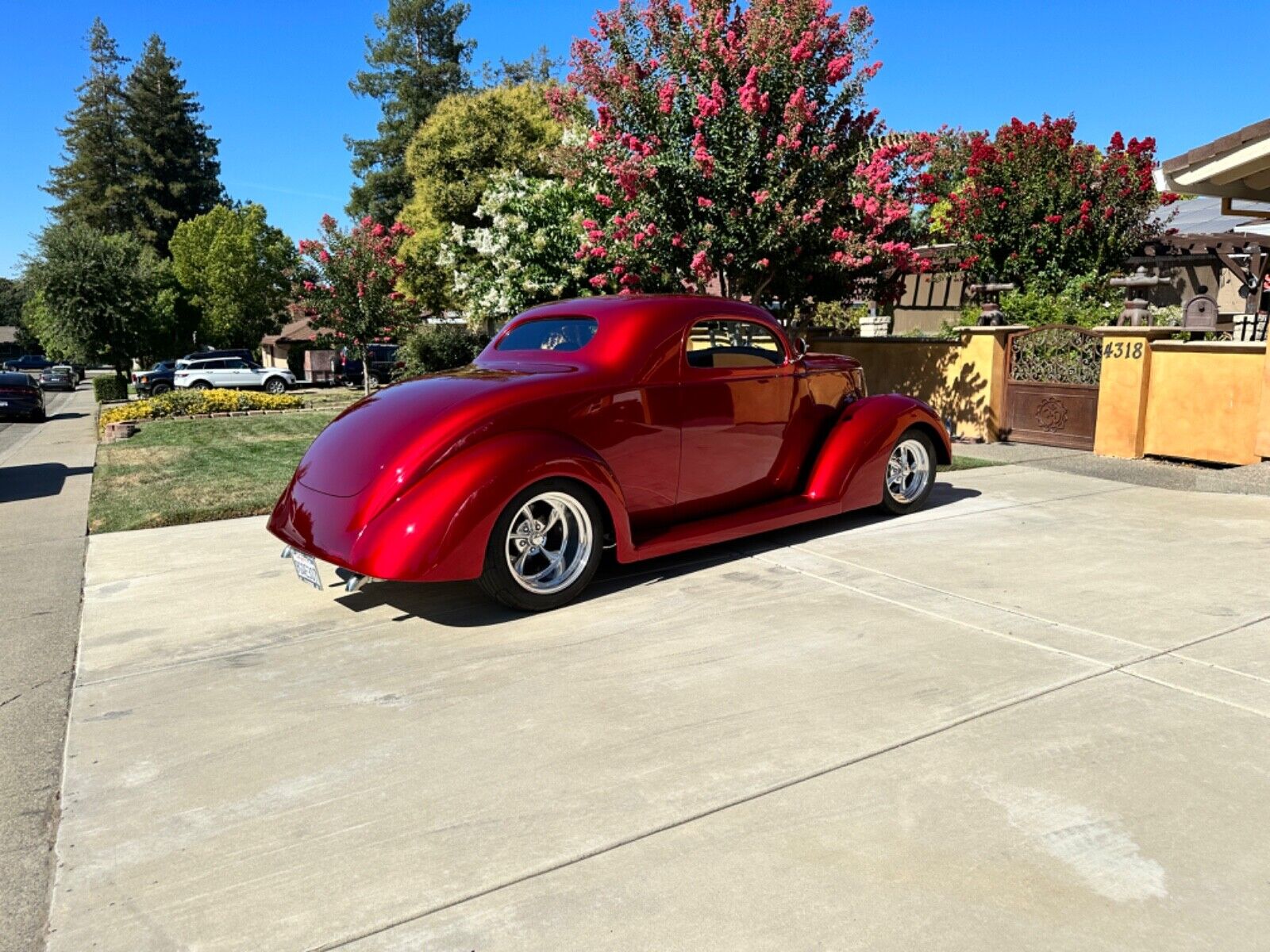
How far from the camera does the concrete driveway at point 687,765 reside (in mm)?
2451

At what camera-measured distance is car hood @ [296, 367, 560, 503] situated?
15.4 ft

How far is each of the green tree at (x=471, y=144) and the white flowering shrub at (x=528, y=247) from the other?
1162cm

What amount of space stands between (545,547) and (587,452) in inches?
23.4

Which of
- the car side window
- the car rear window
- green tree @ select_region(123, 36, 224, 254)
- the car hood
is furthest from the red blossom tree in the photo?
green tree @ select_region(123, 36, 224, 254)

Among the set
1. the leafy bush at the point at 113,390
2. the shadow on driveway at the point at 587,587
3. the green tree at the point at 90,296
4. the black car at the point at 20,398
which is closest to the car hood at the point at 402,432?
the shadow on driveway at the point at 587,587

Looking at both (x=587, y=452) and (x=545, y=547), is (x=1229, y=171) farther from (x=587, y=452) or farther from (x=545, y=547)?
(x=545, y=547)

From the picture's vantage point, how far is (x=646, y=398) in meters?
5.51

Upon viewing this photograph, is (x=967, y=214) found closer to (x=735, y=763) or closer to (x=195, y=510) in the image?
(x=195, y=510)

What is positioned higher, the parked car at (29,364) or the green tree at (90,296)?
the green tree at (90,296)

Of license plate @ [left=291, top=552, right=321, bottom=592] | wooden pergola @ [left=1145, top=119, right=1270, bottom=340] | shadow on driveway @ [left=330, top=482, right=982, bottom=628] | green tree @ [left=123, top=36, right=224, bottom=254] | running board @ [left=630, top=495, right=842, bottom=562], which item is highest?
green tree @ [left=123, top=36, right=224, bottom=254]

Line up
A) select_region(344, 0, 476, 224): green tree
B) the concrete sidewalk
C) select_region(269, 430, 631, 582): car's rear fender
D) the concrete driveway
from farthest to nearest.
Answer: select_region(344, 0, 476, 224): green tree, select_region(269, 430, 631, 582): car's rear fender, the concrete sidewalk, the concrete driveway

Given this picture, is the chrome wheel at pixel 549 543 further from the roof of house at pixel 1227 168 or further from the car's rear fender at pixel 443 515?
the roof of house at pixel 1227 168

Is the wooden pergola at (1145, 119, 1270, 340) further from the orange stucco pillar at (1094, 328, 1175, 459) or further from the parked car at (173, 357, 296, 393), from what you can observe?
the parked car at (173, 357, 296, 393)

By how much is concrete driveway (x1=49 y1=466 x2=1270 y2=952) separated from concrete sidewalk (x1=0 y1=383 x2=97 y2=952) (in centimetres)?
8
